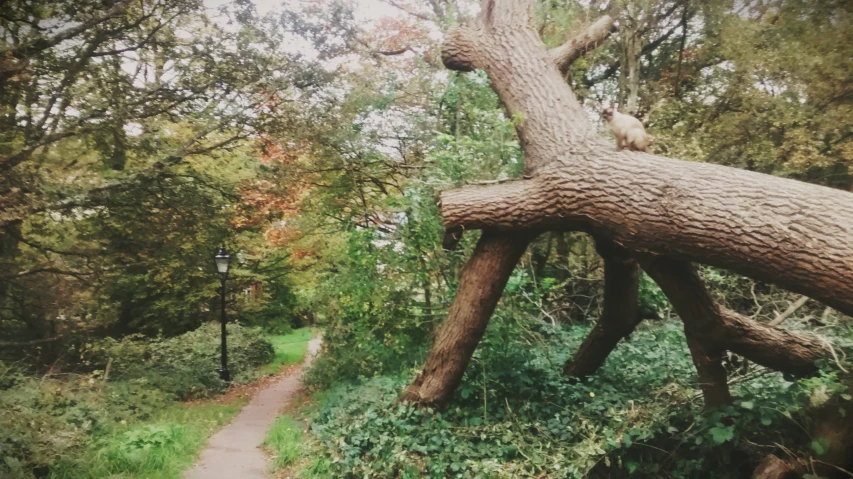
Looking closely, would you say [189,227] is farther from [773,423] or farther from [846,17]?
[846,17]

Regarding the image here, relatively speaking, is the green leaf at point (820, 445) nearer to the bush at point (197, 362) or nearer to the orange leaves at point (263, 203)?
the orange leaves at point (263, 203)

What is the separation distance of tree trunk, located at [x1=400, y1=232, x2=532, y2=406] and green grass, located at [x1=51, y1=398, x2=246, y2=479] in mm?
2542

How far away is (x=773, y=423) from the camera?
322 cm

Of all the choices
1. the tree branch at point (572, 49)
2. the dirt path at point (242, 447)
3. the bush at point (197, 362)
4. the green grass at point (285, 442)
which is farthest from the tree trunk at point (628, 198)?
the bush at point (197, 362)

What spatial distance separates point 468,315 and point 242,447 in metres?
3.68

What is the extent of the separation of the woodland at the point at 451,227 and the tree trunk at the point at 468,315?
0.09 ft

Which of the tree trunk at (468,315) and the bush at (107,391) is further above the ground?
the tree trunk at (468,315)

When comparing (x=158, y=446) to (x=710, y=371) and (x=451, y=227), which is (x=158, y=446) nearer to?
(x=451, y=227)

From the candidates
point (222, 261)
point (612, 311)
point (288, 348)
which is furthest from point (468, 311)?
point (288, 348)

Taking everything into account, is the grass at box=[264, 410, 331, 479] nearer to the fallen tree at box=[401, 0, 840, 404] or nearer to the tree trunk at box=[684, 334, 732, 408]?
the fallen tree at box=[401, 0, 840, 404]

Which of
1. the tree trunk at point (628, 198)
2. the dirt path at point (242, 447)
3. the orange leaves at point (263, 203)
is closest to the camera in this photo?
the tree trunk at point (628, 198)

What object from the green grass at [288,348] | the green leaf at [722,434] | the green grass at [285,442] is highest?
the green leaf at [722,434]

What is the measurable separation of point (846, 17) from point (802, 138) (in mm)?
1389

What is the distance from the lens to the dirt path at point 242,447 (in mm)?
5234
